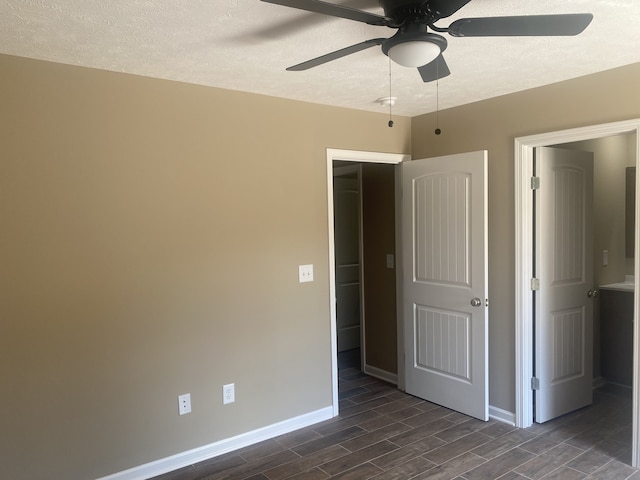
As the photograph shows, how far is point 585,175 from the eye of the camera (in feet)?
11.8

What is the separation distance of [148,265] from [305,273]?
1164 mm

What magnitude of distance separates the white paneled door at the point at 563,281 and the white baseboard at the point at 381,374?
1.29 m

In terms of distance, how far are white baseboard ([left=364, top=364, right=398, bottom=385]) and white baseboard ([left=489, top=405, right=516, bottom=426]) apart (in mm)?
981

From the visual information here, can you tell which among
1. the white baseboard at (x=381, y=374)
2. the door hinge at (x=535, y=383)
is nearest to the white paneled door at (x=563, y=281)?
the door hinge at (x=535, y=383)

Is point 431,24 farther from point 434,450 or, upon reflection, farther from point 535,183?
point 434,450

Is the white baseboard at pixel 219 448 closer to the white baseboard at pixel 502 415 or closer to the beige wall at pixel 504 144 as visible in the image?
the white baseboard at pixel 502 415

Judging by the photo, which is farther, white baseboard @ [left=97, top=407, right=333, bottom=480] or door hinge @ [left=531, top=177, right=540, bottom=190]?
door hinge @ [left=531, top=177, right=540, bottom=190]

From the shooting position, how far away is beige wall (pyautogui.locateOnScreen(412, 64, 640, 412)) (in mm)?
3086

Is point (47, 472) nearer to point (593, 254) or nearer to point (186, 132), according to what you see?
point (186, 132)

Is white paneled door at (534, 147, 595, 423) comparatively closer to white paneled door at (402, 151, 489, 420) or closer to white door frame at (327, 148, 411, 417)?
white paneled door at (402, 151, 489, 420)

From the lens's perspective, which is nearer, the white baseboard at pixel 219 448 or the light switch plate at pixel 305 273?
the white baseboard at pixel 219 448

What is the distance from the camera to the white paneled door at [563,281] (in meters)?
3.40

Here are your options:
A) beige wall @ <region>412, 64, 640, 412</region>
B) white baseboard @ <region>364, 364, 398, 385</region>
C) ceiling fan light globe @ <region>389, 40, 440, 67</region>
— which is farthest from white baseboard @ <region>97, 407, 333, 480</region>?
ceiling fan light globe @ <region>389, 40, 440, 67</region>

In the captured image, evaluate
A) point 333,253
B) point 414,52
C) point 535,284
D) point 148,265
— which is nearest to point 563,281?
point 535,284
